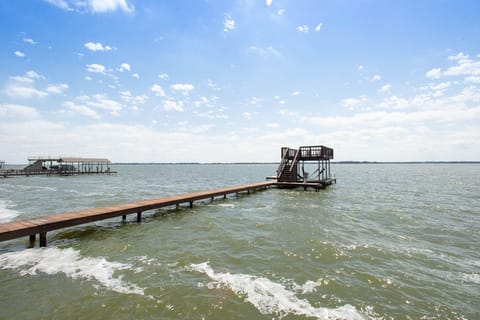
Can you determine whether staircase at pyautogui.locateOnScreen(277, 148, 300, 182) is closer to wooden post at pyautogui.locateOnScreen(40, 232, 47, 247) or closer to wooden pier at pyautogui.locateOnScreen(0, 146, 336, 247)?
wooden pier at pyautogui.locateOnScreen(0, 146, 336, 247)

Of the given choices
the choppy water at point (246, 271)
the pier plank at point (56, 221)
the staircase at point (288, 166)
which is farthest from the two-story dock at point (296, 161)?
the pier plank at point (56, 221)

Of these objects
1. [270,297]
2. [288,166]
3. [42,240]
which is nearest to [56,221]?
[42,240]

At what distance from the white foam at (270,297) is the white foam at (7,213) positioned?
1283 centimetres

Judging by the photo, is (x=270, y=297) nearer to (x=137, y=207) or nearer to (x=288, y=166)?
Result: (x=137, y=207)

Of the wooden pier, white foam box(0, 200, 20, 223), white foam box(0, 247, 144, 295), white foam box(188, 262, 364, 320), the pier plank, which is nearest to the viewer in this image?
white foam box(188, 262, 364, 320)

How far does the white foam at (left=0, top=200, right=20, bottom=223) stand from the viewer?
532 inches

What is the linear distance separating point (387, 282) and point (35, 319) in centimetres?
794

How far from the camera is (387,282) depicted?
648 centimetres

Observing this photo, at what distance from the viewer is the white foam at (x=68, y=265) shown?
6336 mm

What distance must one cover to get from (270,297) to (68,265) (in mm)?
6049

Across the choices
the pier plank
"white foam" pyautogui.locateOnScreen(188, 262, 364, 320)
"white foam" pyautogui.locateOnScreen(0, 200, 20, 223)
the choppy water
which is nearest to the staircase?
the choppy water

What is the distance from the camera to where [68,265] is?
7449 mm

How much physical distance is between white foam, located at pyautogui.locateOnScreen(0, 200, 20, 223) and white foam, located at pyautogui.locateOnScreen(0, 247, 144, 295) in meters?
6.96

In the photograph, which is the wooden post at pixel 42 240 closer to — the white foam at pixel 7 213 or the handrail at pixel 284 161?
the white foam at pixel 7 213
